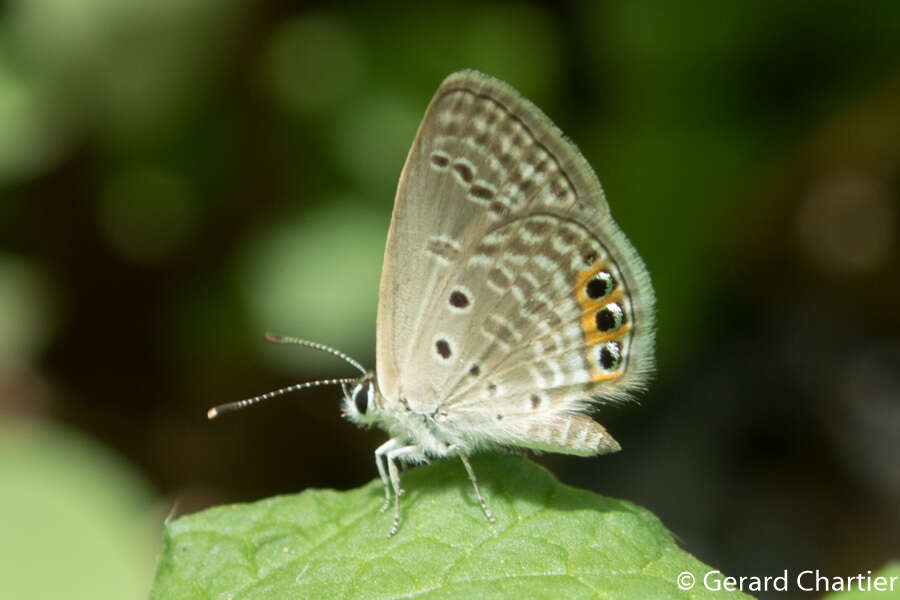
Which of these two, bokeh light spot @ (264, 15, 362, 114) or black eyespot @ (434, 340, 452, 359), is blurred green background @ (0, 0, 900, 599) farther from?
black eyespot @ (434, 340, 452, 359)

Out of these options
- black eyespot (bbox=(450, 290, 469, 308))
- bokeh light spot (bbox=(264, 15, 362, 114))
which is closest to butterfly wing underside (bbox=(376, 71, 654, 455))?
black eyespot (bbox=(450, 290, 469, 308))

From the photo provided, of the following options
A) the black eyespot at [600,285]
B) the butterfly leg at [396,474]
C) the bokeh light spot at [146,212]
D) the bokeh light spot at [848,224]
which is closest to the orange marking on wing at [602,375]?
the black eyespot at [600,285]

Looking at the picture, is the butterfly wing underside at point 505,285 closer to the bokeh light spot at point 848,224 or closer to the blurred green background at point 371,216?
the blurred green background at point 371,216

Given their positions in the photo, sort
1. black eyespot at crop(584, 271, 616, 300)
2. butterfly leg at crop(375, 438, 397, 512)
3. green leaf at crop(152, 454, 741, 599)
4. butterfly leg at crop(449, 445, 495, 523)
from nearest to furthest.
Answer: green leaf at crop(152, 454, 741, 599), butterfly leg at crop(449, 445, 495, 523), butterfly leg at crop(375, 438, 397, 512), black eyespot at crop(584, 271, 616, 300)

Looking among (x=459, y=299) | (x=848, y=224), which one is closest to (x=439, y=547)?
(x=459, y=299)

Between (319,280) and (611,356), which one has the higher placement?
(611,356)

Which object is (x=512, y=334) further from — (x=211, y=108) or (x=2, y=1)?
(x=2, y=1)

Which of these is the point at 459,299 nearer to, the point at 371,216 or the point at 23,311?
the point at 371,216
